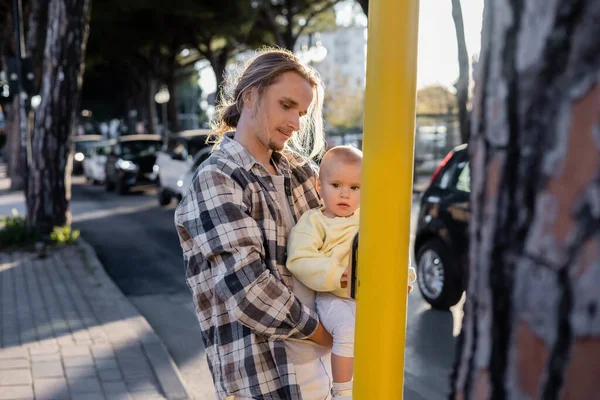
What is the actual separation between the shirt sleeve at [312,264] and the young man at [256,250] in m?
0.05

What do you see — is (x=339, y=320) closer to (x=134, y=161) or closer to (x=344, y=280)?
(x=344, y=280)

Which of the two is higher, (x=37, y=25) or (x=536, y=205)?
(x=37, y=25)

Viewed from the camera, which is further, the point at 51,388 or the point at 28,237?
the point at 28,237

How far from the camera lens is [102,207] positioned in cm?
2064

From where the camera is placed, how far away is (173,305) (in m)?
8.34

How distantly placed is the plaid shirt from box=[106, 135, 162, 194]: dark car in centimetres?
2231

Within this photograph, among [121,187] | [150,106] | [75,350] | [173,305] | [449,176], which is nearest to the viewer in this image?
[75,350]

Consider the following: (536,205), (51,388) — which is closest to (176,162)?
(51,388)

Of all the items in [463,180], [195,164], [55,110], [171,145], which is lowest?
[195,164]

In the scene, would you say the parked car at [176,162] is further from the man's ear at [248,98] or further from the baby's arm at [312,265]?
the baby's arm at [312,265]

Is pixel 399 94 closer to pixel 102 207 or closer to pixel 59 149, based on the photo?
pixel 59 149

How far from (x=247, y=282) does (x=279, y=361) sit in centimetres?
28

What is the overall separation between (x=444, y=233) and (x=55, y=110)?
248 inches

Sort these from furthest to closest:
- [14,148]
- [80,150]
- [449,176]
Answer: [80,150], [14,148], [449,176]
